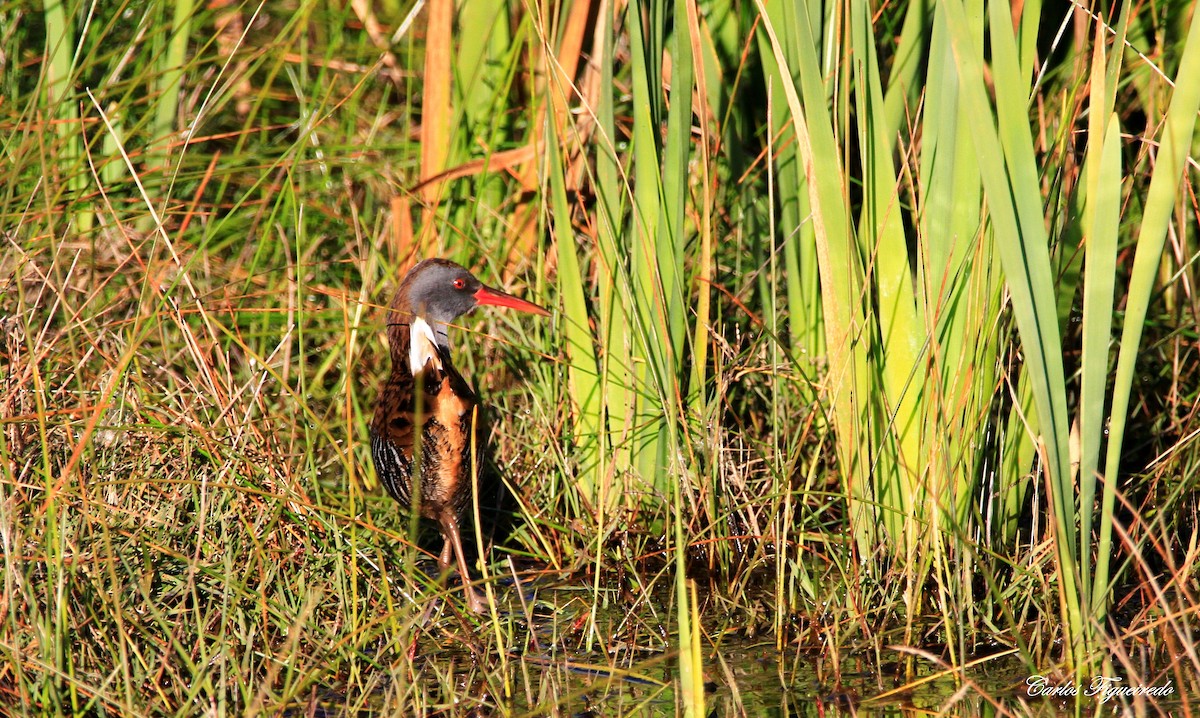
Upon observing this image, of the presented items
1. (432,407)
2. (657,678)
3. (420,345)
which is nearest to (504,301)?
(420,345)

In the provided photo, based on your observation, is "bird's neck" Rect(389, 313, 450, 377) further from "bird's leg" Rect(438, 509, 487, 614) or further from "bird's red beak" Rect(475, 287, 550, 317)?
"bird's leg" Rect(438, 509, 487, 614)

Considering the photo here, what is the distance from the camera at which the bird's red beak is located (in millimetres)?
3980

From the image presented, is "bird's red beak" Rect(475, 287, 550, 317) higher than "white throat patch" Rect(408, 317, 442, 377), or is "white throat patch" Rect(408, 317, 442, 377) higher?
"bird's red beak" Rect(475, 287, 550, 317)

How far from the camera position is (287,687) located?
2539 mm

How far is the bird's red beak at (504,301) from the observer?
398cm

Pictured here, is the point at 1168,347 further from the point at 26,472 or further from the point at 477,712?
the point at 26,472

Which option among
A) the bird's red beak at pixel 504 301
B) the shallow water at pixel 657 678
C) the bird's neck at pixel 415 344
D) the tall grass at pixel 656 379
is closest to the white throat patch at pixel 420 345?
the bird's neck at pixel 415 344

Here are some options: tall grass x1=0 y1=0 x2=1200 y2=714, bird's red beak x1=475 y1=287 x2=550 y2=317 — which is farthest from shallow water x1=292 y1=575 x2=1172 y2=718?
bird's red beak x1=475 y1=287 x2=550 y2=317

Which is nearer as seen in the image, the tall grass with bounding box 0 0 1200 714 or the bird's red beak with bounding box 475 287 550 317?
the tall grass with bounding box 0 0 1200 714

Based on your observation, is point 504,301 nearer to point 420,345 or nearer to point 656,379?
point 420,345

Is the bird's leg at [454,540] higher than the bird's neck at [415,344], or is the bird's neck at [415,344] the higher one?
the bird's neck at [415,344]

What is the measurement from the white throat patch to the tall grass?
340mm

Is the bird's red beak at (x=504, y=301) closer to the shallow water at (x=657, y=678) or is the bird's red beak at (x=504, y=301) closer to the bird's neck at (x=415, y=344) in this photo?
the bird's neck at (x=415, y=344)

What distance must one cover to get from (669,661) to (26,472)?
1713 millimetres
